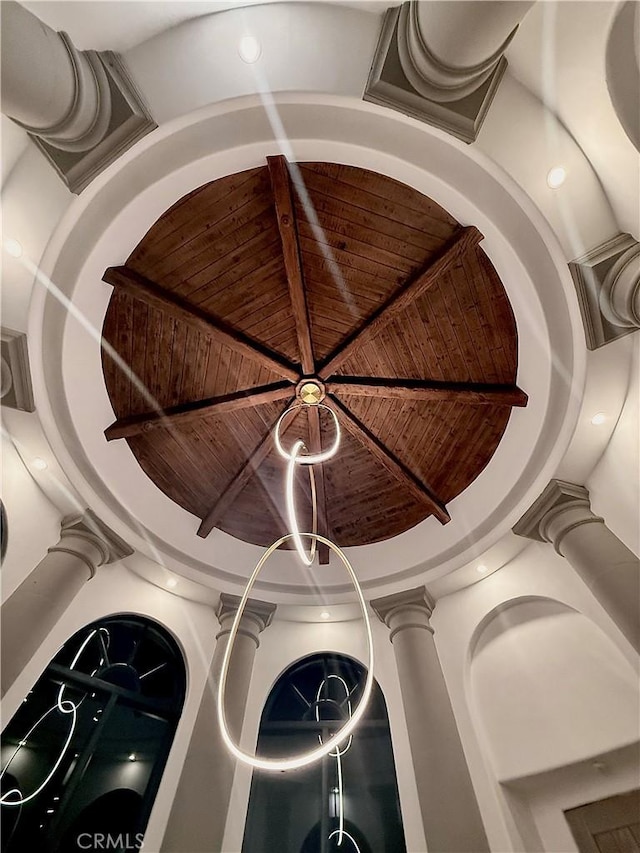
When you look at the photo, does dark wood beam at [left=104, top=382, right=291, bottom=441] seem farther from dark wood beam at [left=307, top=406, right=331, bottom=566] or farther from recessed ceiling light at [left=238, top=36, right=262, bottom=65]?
recessed ceiling light at [left=238, top=36, right=262, bottom=65]

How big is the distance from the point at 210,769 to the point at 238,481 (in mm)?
3916

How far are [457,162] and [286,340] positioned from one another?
3183 mm

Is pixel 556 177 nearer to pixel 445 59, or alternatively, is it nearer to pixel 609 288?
pixel 609 288

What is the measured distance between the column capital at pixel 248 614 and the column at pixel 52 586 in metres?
1.86

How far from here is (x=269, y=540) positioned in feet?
29.0

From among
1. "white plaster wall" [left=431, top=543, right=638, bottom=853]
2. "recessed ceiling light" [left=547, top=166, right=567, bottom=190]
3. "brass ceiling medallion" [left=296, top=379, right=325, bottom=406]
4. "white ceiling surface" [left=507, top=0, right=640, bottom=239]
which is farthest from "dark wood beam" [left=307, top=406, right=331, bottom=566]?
"white ceiling surface" [left=507, top=0, right=640, bottom=239]

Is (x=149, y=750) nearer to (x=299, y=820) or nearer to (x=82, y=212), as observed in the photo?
(x=299, y=820)

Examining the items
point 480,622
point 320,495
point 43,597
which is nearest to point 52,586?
point 43,597

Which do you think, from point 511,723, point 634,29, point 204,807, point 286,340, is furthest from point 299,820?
point 634,29

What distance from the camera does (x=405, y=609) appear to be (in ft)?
25.4

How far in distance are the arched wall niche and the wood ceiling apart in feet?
6.75

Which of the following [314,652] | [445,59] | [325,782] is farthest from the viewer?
[314,652]

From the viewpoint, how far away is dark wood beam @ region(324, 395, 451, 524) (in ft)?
25.0

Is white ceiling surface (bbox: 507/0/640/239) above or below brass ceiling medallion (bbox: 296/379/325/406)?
below
